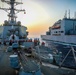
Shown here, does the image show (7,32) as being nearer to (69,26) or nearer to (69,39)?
(69,39)

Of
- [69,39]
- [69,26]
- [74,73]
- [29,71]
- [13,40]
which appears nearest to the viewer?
[29,71]

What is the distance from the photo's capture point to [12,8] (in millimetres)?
23547

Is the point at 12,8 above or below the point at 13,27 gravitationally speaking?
above

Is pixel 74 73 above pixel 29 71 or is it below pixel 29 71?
below

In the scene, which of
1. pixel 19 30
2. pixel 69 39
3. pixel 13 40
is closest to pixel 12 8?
pixel 19 30

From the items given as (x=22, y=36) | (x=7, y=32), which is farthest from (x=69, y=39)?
(x=7, y=32)

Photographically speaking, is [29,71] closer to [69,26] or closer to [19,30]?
[19,30]

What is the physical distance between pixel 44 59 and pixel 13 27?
14.9 m

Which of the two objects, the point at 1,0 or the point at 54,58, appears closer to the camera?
the point at 54,58

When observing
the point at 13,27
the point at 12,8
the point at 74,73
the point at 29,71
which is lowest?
the point at 74,73

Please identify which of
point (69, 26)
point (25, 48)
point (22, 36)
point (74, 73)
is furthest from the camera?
point (69, 26)

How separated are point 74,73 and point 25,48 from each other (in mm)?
8164

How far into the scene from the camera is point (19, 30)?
22609mm

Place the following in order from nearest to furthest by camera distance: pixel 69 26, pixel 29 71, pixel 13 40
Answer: pixel 29 71 < pixel 13 40 < pixel 69 26
